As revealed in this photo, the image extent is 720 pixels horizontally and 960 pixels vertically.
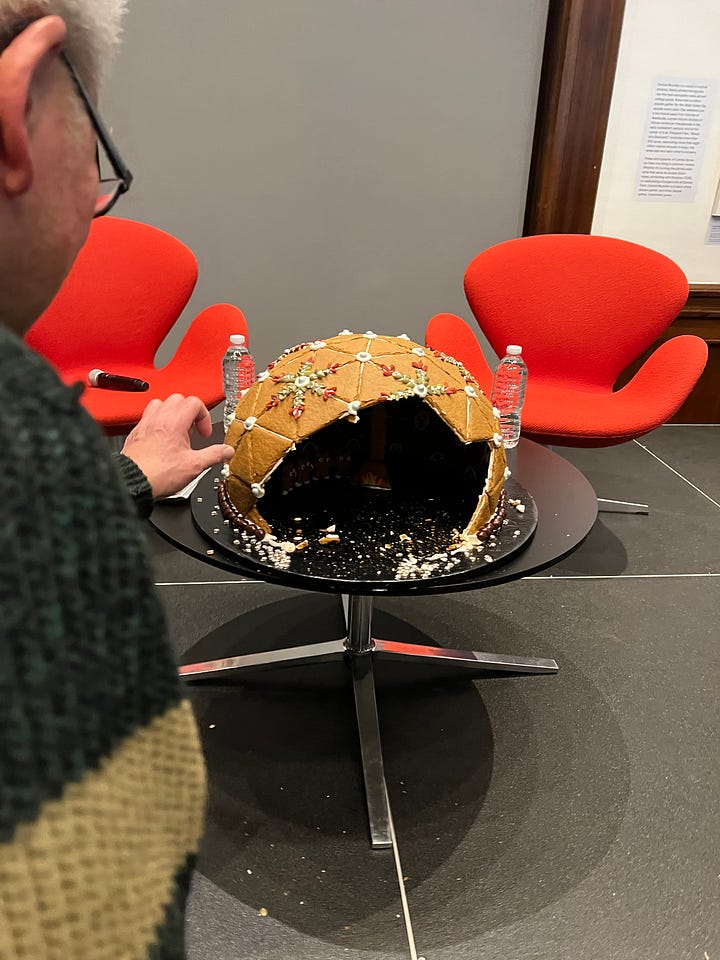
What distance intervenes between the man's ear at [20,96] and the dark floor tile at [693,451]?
314 centimetres

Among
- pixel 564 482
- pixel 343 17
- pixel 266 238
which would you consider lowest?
pixel 564 482

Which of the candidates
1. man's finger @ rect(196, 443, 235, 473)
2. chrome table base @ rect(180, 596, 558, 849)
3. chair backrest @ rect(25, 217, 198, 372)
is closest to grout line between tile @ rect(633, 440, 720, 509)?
chrome table base @ rect(180, 596, 558, 849)

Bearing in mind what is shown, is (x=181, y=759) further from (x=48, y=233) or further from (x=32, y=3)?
(x=32, y=3)

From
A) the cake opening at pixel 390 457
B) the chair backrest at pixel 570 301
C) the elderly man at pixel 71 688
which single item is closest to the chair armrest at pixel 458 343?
the chair backrest at pixel 570 301

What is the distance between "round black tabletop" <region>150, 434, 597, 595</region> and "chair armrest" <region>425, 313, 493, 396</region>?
3.09 ft

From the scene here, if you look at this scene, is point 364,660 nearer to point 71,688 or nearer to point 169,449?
point 169,449

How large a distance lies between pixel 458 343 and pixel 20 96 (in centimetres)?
234

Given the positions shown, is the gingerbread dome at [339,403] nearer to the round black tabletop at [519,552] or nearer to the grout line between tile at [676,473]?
the round black tabletop at [519,552]

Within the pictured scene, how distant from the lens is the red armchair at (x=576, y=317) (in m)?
2.70

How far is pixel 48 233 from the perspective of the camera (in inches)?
24.9

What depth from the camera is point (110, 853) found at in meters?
0.48

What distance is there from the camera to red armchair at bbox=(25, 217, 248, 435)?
8.98ft

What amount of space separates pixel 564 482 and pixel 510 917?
93 centimetres

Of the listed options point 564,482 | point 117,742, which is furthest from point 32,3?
point 564,482
